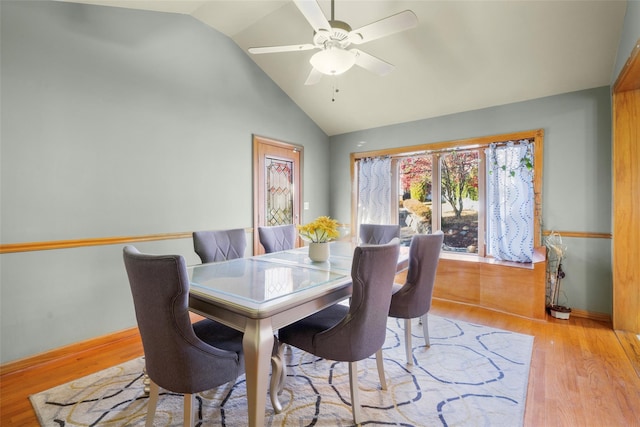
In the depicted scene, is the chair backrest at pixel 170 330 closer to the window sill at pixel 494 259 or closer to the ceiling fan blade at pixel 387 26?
the ceiling fan blade at pixel 387 26

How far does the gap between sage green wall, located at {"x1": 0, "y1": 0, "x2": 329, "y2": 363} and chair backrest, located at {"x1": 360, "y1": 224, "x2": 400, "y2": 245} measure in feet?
5.25

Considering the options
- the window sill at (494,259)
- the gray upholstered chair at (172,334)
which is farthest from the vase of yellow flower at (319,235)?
the window sill at (494,259)

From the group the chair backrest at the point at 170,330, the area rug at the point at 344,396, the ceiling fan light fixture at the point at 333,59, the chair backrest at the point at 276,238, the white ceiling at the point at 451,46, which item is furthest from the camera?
the chair backrest at the point at 276,238

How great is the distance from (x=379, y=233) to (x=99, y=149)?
269cm

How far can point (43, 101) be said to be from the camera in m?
2.29

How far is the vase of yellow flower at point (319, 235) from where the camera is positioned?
86.0 inches

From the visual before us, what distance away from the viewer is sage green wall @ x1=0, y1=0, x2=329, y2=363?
7.20 feet

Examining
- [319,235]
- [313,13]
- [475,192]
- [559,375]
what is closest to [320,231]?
[319,235]

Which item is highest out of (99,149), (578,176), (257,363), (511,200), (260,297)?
(99,149)

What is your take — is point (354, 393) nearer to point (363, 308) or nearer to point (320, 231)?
point (363, 308)

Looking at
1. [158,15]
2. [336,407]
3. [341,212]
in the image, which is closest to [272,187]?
[341,212]

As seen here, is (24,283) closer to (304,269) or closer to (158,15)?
(304,269)

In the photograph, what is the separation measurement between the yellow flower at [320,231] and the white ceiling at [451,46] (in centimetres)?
205

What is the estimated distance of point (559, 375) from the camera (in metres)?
2.10
